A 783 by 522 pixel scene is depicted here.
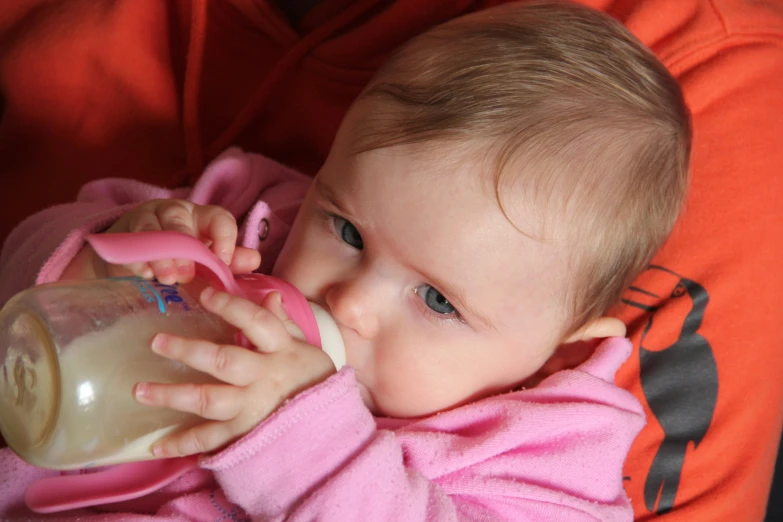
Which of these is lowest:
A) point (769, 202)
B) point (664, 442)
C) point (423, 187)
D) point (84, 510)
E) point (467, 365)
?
point (664, 442)

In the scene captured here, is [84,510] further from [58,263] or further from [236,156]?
[236,156]

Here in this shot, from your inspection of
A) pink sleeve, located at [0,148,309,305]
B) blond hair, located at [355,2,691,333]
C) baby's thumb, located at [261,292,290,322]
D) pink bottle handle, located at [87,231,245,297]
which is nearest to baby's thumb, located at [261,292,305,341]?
baby's thumb, located at [261,292,290,322]

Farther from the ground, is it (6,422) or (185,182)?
(6,422)

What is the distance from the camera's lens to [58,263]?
3.78 ft

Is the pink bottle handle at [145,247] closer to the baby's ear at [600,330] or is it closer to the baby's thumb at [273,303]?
the baby's thumb at [273,303]

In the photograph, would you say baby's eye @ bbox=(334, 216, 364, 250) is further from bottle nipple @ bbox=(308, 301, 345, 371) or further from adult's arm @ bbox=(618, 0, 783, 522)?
adult's arm @ bbox=(618, 0, 783, 522)

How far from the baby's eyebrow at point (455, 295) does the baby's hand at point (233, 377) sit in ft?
0.73

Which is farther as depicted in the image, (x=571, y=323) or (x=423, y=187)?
(x=571, y=323)

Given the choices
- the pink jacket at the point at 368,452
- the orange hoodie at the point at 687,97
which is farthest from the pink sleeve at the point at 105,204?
the orange hoodie at the point at 687,97

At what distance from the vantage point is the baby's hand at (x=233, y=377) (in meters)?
0.81

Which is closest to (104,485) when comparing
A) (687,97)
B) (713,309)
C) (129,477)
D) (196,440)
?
(129,477)

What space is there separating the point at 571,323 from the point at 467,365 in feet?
0.61

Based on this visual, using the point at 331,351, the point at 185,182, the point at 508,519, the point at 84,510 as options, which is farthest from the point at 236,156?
the point at 508,519

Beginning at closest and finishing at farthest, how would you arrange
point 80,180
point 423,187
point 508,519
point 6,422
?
point 6,422
point 423,187
point 508,519
point 80,180
